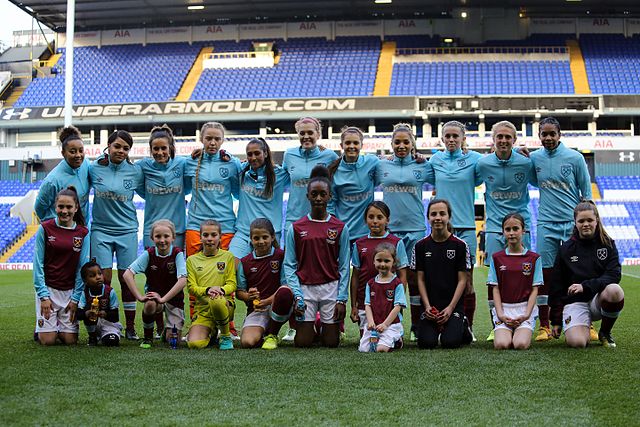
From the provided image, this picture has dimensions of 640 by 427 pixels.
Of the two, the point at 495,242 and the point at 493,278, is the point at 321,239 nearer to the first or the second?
the point at 493,278

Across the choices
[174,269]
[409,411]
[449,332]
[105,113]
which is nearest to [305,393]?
[409,411]

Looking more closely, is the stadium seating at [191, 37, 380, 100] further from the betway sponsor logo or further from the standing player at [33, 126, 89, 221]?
the standing player at [33, 126, 89, 221]

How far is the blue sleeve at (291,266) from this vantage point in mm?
5539

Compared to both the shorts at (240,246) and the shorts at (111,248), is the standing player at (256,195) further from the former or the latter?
the shorts at (111,248)

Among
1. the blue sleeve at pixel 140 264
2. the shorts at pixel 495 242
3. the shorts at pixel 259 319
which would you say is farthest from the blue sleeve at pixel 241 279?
the shorts at pixel 495 242

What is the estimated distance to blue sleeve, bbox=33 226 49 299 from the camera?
5509 mm

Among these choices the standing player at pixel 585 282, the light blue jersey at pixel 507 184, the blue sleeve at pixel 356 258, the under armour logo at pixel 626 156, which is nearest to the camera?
the standing player at pixel 585 282

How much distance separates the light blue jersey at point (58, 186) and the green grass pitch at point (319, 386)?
1156mm

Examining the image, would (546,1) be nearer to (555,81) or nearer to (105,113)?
(555,81)

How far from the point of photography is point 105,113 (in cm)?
2989

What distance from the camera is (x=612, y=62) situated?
104 ft

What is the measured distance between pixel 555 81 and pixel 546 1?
358 centimetres

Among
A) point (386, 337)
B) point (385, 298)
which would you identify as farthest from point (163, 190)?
point (386, 337)

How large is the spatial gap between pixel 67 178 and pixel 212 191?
3.80 feet
